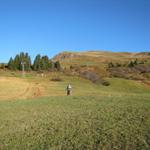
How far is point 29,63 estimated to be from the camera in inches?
3878

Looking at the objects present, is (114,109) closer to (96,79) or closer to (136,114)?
(136,114)

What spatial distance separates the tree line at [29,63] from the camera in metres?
95.6

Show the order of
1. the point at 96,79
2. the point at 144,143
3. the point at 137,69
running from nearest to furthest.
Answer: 1. the point at 144,143
2. the point at 96,79
3. the point at 137,69

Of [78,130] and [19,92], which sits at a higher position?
[78,130]

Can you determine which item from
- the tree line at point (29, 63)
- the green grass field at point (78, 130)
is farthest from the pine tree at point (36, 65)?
the green grass field at point (78, 130)

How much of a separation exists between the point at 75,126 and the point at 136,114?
11.7 ft

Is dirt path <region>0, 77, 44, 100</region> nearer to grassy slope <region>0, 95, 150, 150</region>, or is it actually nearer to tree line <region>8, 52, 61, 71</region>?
grassy slope <region>0, 95, 150, 150</region>

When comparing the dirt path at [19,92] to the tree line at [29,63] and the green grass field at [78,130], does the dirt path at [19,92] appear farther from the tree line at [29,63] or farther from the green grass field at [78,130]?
the tree line at [29,63]

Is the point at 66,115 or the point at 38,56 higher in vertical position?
the point at 38,56

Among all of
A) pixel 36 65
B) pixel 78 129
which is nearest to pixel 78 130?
pixel 78 129

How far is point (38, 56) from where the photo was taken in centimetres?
10200

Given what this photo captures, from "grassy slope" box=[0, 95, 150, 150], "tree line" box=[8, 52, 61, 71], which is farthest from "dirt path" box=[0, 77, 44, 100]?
"tree line" box=[8, 52, 61, 71]

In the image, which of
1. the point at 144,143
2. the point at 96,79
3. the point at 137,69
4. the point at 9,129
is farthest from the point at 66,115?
the point at 137,69

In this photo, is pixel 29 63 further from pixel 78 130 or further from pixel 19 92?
pixel 78 130
